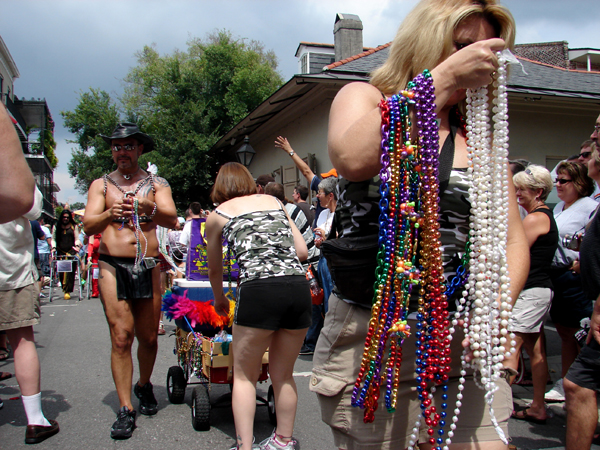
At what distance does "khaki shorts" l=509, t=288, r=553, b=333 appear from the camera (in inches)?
→ 155

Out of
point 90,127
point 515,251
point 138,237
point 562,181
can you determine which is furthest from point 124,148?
point 90,127

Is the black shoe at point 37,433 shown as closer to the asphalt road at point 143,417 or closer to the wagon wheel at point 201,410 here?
the asphalt road at point 143,417

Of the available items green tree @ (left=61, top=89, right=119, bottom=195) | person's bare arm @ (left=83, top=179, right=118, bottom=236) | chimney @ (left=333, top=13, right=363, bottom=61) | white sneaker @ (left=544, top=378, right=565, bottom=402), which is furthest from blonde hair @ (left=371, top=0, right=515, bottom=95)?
green tree @ (left=61, top=89, right=119, bottom=195)

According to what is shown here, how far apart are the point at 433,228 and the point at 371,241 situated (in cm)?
19

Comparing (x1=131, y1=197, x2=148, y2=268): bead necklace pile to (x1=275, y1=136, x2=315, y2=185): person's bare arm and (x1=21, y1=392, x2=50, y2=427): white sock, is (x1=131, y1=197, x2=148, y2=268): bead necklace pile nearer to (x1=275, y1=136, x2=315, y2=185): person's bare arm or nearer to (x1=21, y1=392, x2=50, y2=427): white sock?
(x1=21, y1=392, x2=50, y2=427): white sock

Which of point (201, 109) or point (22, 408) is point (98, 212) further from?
point (201, 109)

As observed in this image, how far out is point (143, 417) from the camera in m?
3.94

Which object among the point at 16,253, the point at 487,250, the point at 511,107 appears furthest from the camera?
the point at 511,107

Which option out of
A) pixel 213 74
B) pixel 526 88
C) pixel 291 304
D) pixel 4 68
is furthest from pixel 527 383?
pixel 4 68

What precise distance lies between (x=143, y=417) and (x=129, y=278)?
114cm

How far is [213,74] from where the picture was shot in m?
23.9

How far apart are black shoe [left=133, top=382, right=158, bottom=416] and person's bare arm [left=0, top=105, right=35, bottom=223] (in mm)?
2723

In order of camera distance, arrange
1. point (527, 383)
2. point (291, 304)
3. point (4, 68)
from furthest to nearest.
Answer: point (4, 68)
point (527, 383)
point (291, 304)

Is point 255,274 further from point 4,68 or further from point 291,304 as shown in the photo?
point 4,68
